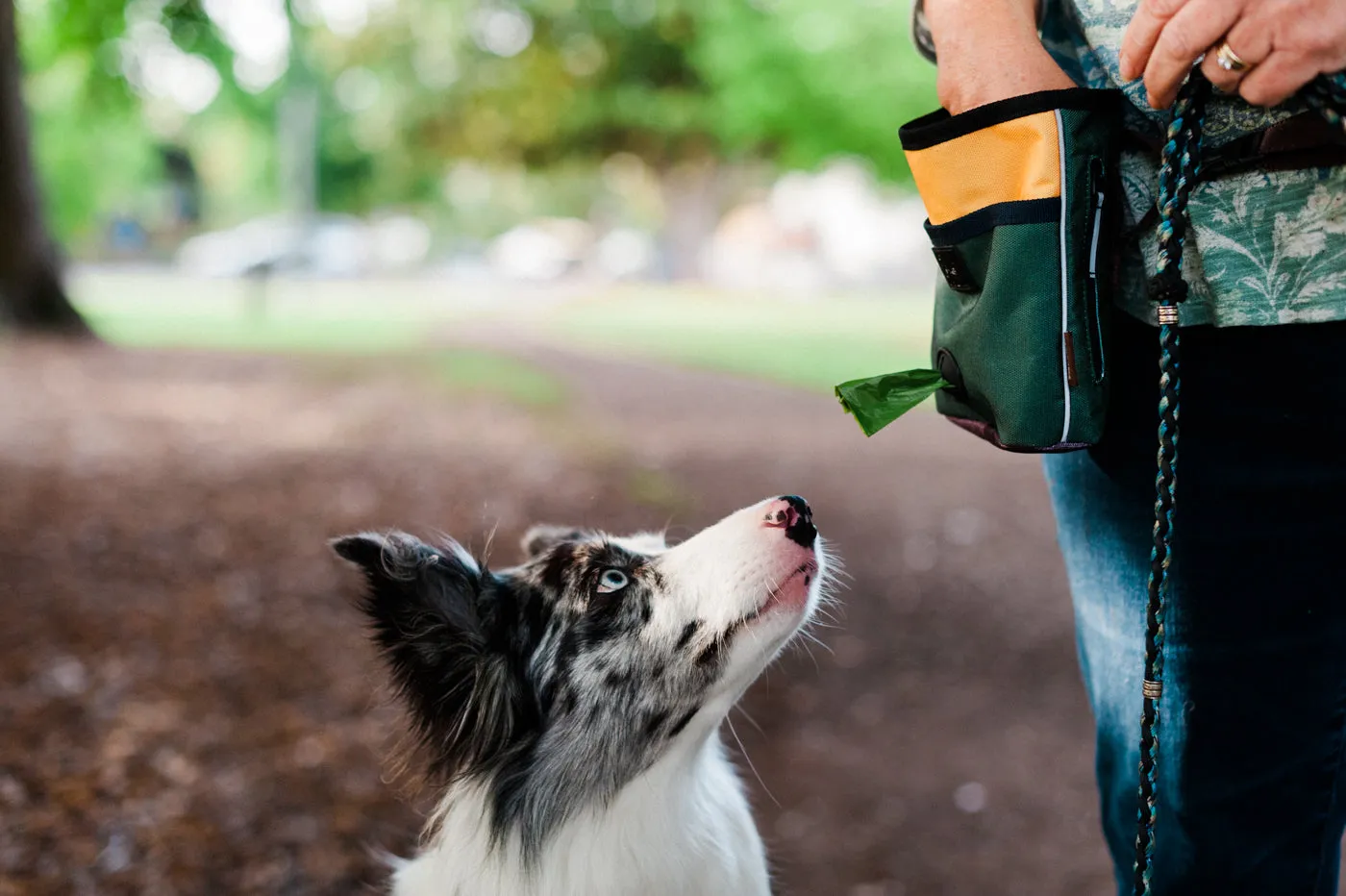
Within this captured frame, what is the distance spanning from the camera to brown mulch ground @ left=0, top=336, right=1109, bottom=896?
13.1 feet

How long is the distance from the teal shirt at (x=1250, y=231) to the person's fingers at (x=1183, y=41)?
10cm

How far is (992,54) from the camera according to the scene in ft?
5.38

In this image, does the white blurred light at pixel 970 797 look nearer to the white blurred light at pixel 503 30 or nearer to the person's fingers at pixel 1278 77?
the person's fingers at pixel 1278 77

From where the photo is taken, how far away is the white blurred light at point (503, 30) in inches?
1020

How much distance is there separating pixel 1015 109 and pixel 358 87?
35.5 meters

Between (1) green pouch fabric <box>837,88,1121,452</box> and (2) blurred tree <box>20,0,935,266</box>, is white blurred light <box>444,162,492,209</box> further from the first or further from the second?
(1) green pouch fabric <box>837,88,1121,452</box>

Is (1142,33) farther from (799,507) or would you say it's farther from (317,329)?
(317,329)

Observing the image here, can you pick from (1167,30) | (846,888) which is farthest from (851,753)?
(1167,30)

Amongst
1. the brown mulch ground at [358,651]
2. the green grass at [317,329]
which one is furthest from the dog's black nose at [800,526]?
the green grass at [317,329]

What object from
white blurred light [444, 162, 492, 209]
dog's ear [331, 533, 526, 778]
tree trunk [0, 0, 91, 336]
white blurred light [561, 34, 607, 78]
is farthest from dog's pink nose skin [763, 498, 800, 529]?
white blurred light [444, 162, 492, 209]

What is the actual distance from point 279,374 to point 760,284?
2575cm

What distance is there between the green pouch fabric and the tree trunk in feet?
48.5

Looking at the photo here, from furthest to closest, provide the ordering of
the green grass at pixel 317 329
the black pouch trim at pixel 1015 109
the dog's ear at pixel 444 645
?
the green grass at pixel 317 329 < the dog's ear at pixel 444 645 < the black pouch trim at pixel 1015 109

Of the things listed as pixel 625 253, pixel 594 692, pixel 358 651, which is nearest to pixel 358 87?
pixel 625 253
